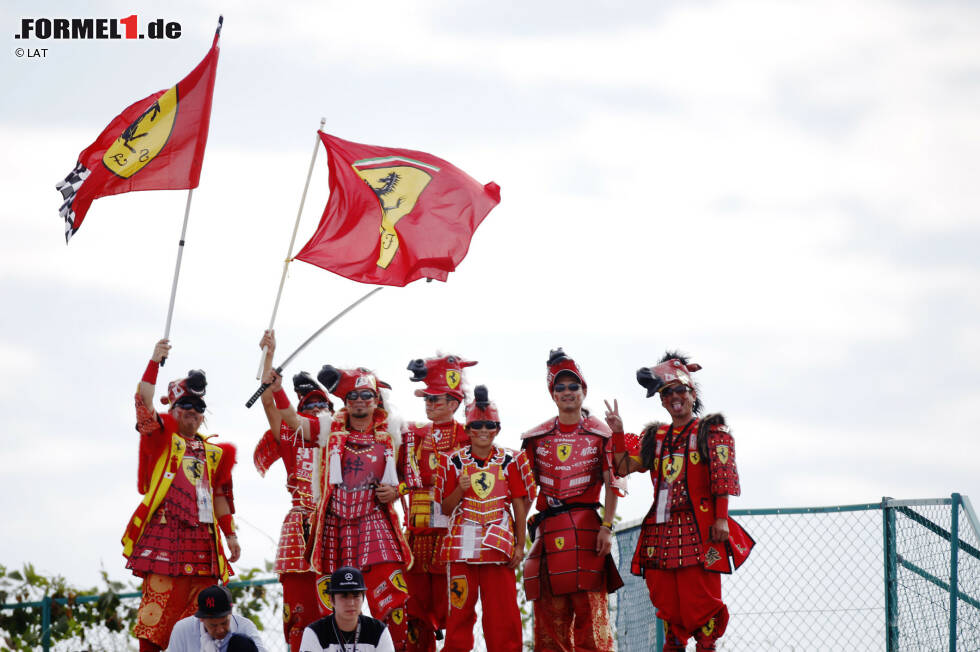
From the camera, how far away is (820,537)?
9859mm

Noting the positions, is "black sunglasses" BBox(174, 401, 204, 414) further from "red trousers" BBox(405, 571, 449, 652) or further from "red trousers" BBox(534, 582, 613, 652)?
"red trousers" BBox(534, 582, 613, 652)

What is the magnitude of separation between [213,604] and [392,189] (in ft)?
11.5

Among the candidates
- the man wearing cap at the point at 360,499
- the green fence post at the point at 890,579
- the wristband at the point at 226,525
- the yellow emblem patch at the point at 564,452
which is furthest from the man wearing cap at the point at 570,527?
the wristband at the point at 226,525

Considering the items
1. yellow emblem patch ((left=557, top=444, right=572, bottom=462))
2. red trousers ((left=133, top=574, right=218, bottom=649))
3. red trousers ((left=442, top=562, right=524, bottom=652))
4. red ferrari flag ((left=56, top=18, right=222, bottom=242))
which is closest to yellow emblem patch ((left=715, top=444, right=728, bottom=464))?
yellow emblem patch ((left=557, top=444, right=572, bottom=462))

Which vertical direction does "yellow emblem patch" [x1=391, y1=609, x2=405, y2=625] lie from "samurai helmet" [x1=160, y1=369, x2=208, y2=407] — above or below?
below

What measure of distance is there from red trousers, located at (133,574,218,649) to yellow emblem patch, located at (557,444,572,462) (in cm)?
279

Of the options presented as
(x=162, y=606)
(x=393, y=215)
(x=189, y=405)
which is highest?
(x=393, y=215)

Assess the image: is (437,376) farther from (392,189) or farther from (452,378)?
(392,189)

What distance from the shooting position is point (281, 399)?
30.7ft

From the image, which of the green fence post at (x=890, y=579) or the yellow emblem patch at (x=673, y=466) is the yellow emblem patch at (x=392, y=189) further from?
the green fence post at (x=890, y=579)

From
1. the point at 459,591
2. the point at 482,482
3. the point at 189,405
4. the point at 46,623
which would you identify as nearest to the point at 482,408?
the point at 482,482

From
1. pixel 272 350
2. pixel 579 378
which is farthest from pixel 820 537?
pixel 272 350

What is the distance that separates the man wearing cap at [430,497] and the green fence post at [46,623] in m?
→ 3.13

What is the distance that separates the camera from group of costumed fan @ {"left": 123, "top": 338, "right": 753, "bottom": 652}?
29.9 ft
